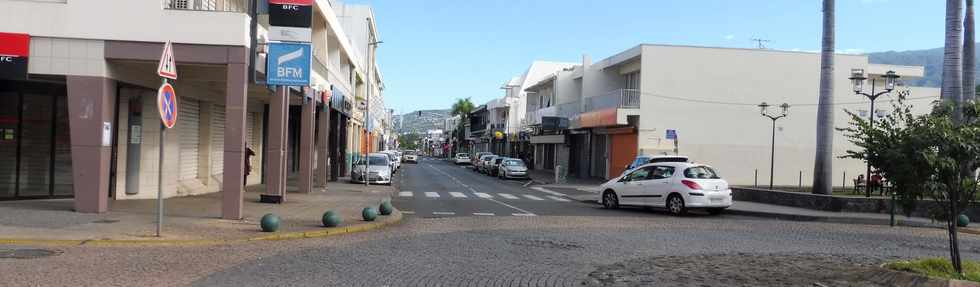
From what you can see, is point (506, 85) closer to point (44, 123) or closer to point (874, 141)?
point (44, 123)

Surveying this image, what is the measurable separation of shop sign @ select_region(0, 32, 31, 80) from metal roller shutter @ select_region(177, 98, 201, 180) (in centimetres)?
585

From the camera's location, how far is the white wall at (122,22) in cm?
1398

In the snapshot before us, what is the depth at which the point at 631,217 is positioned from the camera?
18.5 metres

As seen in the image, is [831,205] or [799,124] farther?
[799,124]

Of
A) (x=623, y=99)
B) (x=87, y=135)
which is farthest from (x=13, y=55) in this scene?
(x=623, y=99)

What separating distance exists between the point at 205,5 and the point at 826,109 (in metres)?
17.9

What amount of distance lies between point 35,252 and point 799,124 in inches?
1425

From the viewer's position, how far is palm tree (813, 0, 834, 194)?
2209 cm

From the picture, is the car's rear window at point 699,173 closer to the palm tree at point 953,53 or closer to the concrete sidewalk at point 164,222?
the palm tree at point 953,53

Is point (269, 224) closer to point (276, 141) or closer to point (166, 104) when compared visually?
point (166, 104)

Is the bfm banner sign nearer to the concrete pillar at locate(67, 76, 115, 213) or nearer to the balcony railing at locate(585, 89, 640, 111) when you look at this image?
the concrete pillar at locate(67, 76, 115, 213)

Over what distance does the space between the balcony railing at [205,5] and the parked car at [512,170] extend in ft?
84.9

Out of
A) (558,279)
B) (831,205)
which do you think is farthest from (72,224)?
(831,205)

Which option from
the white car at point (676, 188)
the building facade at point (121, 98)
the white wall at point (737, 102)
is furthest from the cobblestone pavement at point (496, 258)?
the white wall at point (737, 102)
